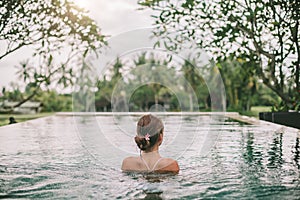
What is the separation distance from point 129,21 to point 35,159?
34.4 feet

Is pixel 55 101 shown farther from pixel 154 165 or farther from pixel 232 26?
pixel 154 165

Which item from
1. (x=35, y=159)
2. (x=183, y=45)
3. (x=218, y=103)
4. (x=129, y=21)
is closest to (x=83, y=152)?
(x=35, y=159)

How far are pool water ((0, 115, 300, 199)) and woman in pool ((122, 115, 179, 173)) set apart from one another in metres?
0.08

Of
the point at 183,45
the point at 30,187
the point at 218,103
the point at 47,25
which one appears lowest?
the point at 30,187

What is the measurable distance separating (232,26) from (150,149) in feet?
16.5

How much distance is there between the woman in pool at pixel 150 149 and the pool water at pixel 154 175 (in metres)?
0.08

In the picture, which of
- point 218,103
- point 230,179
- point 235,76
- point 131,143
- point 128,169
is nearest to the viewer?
point 230,179

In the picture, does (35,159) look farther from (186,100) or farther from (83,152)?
(186,100)

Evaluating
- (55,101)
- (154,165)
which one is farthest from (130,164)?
(55,101)

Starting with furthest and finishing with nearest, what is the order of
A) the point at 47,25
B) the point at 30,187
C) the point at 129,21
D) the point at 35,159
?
the point at 129,21 < the point at 47,25 < the point at 35,159 < the point at 30,187

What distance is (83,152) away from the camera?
5738mm

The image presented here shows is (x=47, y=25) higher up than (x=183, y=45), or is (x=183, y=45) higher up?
(x=47, y=25)

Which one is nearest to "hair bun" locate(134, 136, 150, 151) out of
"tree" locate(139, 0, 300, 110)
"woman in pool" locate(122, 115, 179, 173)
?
"woman in pool" locate(122, 115, 179, 173)

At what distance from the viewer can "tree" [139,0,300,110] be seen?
8203 mm
